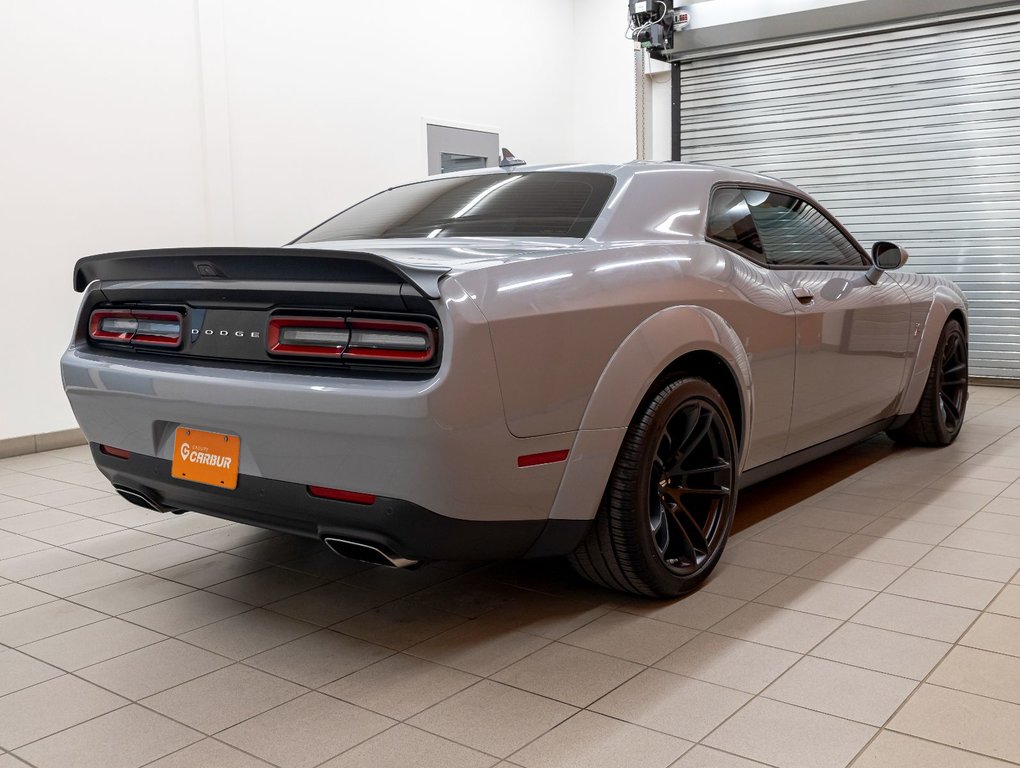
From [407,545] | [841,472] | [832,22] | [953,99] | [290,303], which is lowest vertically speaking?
[841,472]

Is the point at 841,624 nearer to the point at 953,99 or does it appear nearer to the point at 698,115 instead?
the point at 953,99

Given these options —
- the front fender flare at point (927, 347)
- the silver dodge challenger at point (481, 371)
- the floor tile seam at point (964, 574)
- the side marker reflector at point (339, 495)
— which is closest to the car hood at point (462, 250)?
the silver dodge challenger at point (481, 371)

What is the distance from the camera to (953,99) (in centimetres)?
789

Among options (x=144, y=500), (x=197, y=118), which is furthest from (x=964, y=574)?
(x=197, y=118)

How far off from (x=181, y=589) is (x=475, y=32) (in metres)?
7.01

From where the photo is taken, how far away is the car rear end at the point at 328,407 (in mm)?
2049

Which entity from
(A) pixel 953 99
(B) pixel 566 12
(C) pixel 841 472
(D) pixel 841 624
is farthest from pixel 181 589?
(B) pixel 566 12

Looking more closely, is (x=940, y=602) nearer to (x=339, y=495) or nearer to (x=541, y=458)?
(x=541, y=458)

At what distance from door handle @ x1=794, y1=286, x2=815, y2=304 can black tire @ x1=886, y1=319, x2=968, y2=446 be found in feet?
5.13

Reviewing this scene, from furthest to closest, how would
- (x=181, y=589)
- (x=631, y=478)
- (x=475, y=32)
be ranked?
(x=475, y=32) < (x=181, y=589) < (x=631, y=478)

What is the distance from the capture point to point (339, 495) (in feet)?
7.16

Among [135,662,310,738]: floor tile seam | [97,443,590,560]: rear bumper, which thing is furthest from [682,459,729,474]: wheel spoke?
[135,662,310,738]: floor tile seam

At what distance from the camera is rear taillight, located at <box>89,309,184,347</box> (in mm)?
2512

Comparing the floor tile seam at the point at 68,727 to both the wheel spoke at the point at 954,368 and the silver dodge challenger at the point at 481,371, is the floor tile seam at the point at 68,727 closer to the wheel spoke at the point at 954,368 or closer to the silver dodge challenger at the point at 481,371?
the silver dodge challenger at the point at 481,371
